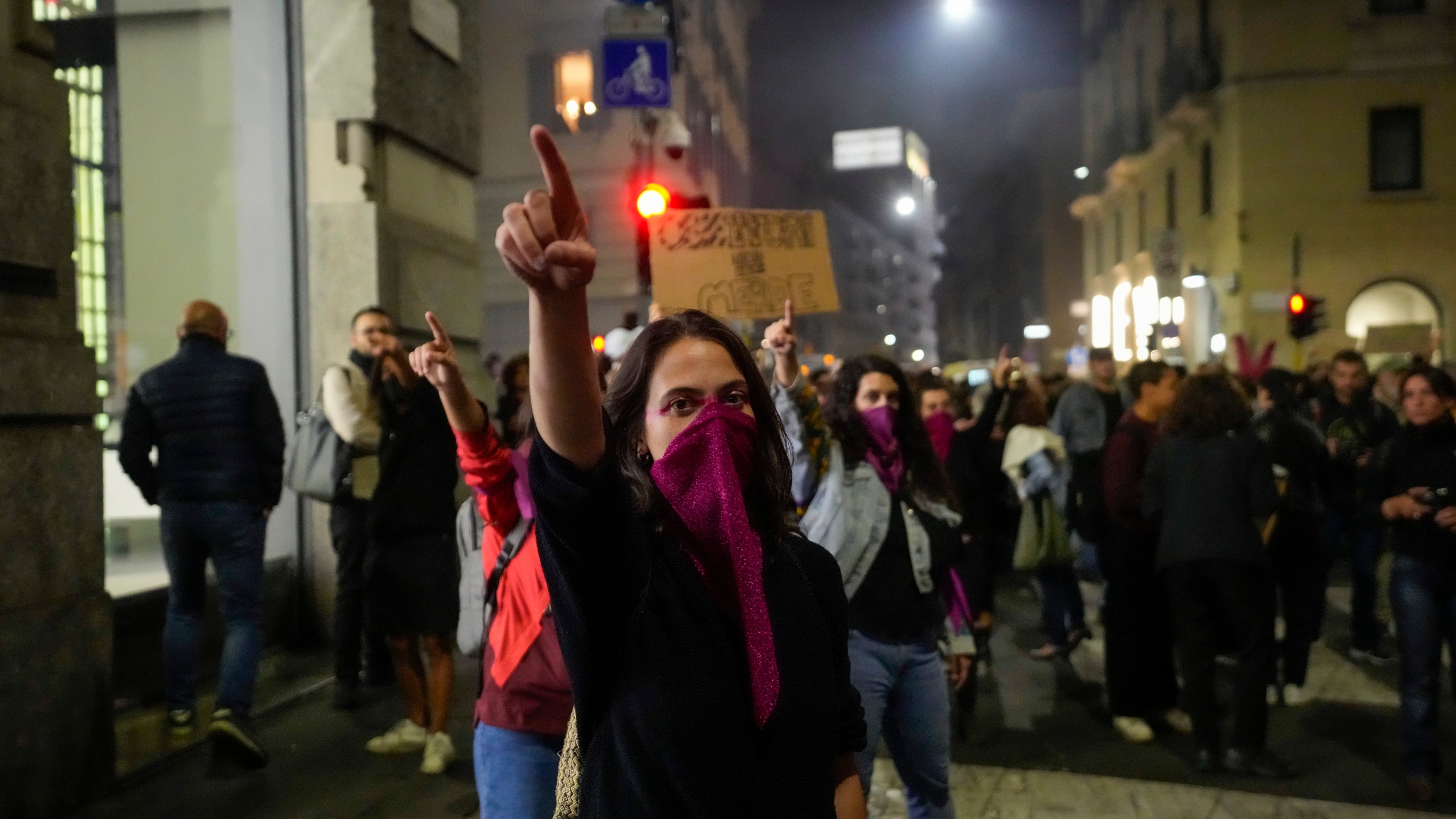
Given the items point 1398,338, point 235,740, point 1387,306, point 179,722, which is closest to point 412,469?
point 235,740

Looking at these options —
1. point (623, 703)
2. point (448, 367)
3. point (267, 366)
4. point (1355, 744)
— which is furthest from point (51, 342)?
point (1355, 744)

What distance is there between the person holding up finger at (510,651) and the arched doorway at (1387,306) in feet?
82.8

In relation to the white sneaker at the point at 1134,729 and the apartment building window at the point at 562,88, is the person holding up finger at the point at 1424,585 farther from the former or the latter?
the apartment building window at the point at 562,88

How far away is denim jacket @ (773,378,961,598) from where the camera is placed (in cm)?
383

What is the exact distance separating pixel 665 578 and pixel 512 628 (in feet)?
5.19

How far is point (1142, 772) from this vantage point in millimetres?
5895

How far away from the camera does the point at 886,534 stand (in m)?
3.89

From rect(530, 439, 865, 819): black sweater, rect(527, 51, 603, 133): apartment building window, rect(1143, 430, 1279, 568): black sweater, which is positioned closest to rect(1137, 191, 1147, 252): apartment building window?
rect(527, 51, 603, 133): apartment building window

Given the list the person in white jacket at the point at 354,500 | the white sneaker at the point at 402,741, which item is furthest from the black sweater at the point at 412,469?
the white sneaker at the point at 402,741

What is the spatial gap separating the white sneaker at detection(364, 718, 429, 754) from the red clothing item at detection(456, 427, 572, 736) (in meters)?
2.52

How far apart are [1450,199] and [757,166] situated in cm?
4021

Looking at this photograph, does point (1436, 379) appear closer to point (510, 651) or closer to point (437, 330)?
point (510, 651)

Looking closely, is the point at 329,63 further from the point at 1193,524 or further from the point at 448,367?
the point at 1193,524

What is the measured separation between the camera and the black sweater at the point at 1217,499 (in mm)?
5699
